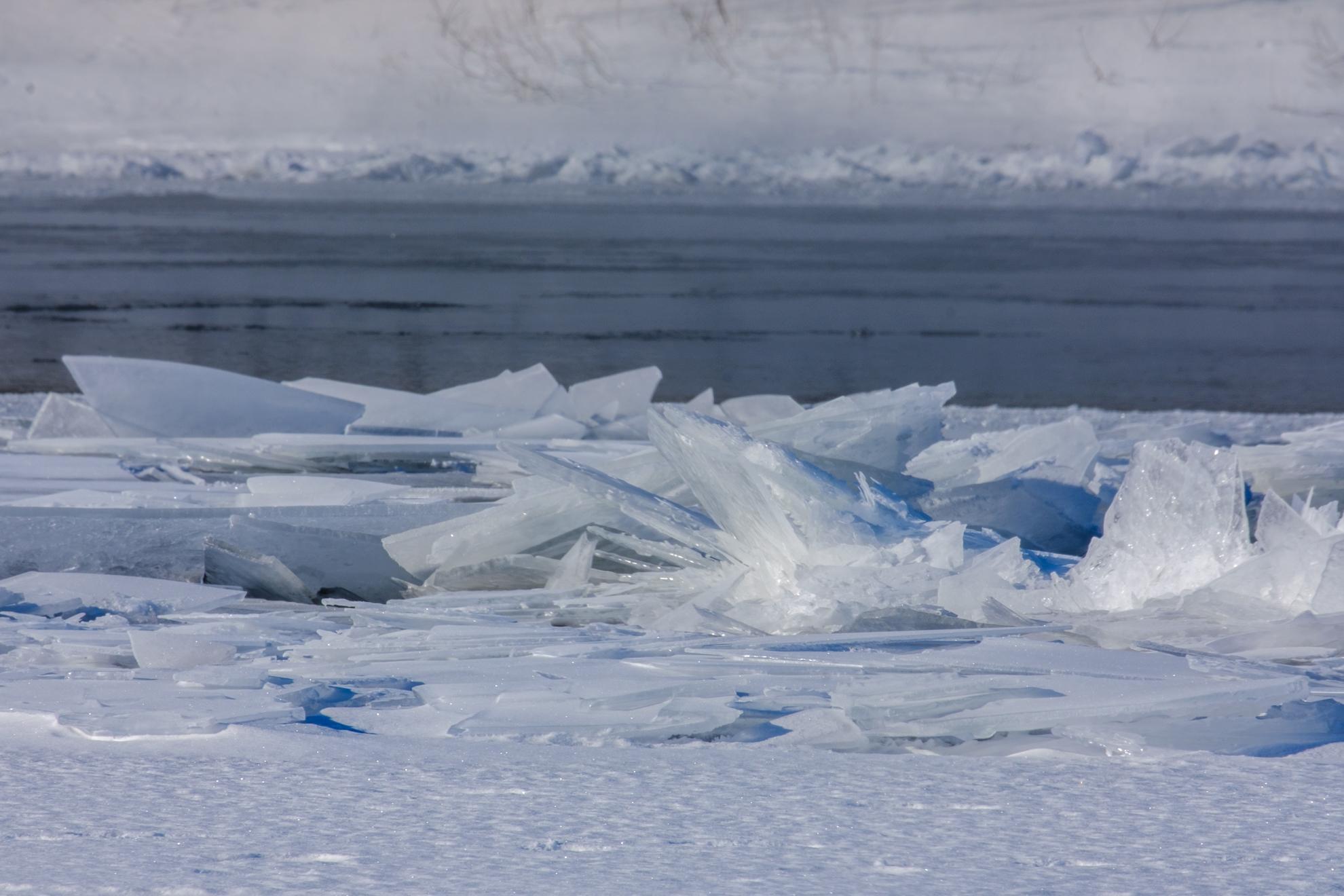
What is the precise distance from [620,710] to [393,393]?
314 centimetres

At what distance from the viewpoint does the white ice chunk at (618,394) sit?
4.96 meters

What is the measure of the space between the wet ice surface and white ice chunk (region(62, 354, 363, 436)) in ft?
2.10

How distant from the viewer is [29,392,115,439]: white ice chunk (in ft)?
14.9

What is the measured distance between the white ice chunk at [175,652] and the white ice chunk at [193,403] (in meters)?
2.49

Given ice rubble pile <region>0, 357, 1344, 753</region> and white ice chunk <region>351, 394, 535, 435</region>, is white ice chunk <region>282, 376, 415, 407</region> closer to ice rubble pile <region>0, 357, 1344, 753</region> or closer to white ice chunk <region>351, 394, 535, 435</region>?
white ice chunk <region>351, 394, 535, 435</region>

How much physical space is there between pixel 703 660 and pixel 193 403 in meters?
3.26

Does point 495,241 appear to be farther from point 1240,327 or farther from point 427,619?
point 427,619

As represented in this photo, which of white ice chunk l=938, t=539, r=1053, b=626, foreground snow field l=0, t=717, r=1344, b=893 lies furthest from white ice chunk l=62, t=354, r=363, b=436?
foreground snow field l=0, t=717, r=1344, b=893

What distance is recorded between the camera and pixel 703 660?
2133 mm

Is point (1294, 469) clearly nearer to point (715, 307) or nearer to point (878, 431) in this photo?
point (878, 431)

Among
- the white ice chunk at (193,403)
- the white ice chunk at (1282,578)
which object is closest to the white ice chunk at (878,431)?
the white ice chunk at (1282,578)

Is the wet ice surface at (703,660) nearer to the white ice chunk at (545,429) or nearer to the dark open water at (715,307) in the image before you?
the white ice chunk at (545,429)

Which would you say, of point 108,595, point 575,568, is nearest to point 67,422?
point 108,595

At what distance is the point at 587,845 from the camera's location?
4.78ft
